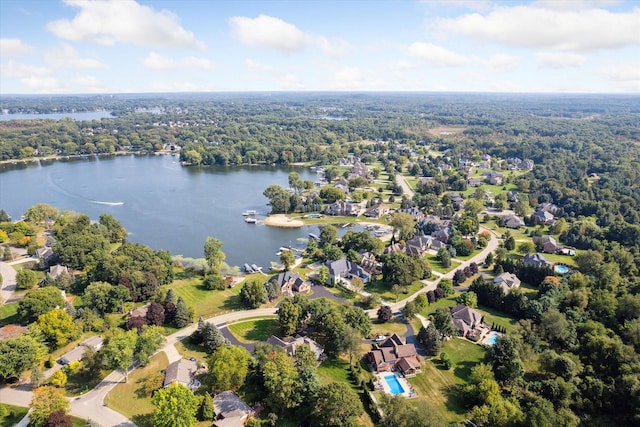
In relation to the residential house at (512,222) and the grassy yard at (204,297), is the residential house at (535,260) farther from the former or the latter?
the grassy yard at (204,297)

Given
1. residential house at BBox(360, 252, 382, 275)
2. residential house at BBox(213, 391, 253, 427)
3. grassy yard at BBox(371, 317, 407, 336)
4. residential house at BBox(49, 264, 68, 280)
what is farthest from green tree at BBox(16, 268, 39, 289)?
residential house at BBox(360, 252, 382, 275)

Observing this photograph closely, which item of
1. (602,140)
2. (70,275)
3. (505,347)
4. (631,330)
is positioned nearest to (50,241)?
(70,275)

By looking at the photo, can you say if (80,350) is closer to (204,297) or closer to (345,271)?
(204,297)

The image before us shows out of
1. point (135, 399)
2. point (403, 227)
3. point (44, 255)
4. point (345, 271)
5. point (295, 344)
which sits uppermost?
point (403, 227)

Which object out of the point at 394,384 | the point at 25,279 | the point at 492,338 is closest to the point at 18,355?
the point at 25,279

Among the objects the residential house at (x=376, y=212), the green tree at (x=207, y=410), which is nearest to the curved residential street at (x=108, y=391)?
the green tree at (x=207, y=410)

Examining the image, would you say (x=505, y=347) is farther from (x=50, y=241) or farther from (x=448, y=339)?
(x=50, y=241)
